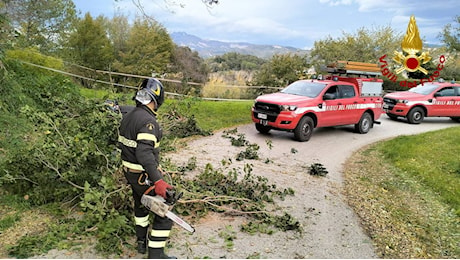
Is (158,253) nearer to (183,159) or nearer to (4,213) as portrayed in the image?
(4,213)

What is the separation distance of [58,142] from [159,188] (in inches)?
102

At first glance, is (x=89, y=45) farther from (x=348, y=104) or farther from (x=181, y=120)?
(x=348, y=104)

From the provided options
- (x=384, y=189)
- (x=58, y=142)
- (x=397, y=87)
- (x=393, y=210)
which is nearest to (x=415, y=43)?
(x=397, y=87)

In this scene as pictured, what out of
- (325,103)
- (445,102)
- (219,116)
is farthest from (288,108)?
(445,102)

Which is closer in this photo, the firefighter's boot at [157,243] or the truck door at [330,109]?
the firefighter's boot at [157,243]

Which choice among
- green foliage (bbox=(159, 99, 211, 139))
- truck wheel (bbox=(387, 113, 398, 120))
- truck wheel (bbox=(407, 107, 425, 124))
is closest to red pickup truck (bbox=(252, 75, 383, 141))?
green foliage (bbox=(159, 99, 211, 139))

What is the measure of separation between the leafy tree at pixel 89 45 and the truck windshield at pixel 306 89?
71.3ft

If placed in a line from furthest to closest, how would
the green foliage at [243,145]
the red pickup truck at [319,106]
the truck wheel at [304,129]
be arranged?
the truck wheel at [304,129] → the red pickup truck at [319,106] → the green foliage at [243,145]

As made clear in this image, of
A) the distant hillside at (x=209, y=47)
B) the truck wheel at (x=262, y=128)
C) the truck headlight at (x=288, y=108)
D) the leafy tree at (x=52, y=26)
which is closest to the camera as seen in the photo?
the truck headlight at (x=288, y=108)

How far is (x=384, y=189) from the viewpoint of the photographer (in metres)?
7.37

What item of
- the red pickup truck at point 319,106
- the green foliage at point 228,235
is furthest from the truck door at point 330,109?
the green foliage at point 228,235

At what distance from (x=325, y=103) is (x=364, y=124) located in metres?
2.55

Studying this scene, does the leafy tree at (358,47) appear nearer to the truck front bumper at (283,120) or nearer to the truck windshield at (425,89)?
the truck windshield at (425,89)

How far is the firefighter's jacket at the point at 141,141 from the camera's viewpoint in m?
3.78
